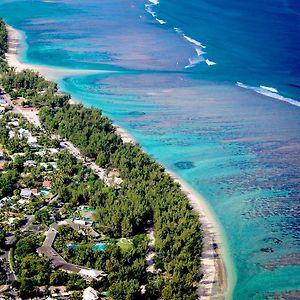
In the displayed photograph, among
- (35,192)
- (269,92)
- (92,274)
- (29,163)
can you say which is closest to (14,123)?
(29,163)

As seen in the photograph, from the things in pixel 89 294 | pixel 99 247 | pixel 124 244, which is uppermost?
pixel 124 244

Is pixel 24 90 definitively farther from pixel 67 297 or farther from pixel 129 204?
pixel 67 297

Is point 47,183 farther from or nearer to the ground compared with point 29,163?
nearer to the ground

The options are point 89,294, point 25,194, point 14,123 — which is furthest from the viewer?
point 14,123

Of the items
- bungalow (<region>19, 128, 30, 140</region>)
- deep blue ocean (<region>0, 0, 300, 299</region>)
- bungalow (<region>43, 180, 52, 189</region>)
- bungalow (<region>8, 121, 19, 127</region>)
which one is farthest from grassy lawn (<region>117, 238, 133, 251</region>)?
bungalow (<region>8, 121, 19, 127</region>)

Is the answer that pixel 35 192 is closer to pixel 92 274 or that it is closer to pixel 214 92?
pixel 92 274

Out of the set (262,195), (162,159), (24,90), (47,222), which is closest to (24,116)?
(24,90)
